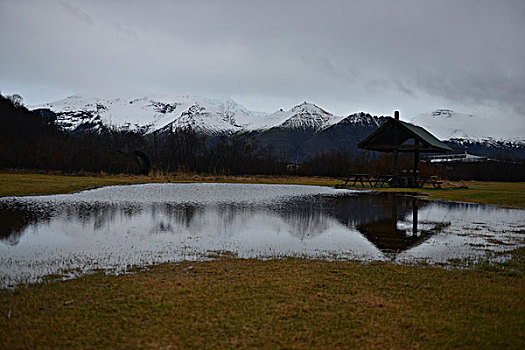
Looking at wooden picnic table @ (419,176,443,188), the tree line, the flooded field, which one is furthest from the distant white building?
the flooded field

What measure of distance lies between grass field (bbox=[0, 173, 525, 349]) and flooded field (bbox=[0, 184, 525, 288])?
1.29m

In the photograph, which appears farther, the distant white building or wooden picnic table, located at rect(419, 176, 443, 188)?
the distant white building

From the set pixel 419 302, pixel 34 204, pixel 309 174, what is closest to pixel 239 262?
pixel 419 302

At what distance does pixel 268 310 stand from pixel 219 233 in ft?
19.7

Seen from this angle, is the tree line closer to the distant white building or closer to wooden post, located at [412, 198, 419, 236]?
the distant white building

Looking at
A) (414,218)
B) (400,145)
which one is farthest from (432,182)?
(414,218)

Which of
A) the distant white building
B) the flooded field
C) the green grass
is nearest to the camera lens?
the green grass

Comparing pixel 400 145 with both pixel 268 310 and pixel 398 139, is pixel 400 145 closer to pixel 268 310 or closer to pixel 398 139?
pixel 398 139

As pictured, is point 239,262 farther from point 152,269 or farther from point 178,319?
point 178,319

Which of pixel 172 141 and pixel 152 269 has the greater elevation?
pixel 172 141

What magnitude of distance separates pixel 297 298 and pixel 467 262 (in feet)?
14.4

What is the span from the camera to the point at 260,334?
4.11 m

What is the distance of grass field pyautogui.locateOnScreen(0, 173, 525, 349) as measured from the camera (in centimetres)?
402

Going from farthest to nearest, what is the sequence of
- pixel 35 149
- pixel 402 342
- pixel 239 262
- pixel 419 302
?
pixel 35 149 < pixel 239 262 < pixel 419 302 < pixel 402 342
